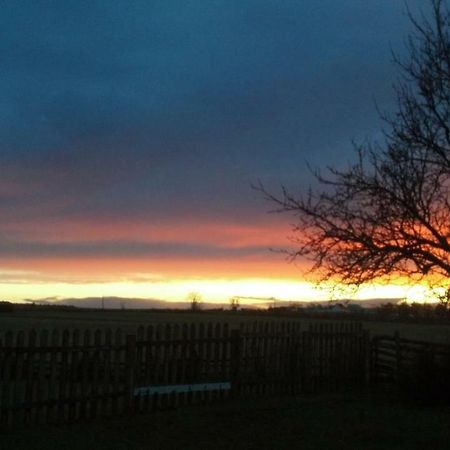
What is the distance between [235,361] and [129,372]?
133 inches

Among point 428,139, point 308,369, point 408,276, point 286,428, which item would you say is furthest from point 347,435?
point 308,369

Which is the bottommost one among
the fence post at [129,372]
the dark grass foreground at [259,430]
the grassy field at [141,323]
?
the dark grass foreground at [259,430]

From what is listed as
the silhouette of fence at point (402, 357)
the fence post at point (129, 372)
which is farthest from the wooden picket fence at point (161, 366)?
the silhouette of fence at point (402, 357)

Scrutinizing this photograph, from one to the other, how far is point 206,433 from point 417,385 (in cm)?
698

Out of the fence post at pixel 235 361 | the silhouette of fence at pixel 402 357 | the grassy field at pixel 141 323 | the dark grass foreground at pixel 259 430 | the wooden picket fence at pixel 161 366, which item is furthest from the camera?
the grassy field at pixel 141 323

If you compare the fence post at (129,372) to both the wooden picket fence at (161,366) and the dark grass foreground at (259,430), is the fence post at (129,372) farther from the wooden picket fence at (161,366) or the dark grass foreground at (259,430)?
the dark grass foreground at (259,430)

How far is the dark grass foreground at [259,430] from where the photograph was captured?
36.3ft

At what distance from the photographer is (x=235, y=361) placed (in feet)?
54.7

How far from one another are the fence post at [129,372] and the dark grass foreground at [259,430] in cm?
45

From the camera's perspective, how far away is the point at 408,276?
13.8m

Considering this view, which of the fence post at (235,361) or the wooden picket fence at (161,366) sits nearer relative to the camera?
the wooden picket fence at (161,366)

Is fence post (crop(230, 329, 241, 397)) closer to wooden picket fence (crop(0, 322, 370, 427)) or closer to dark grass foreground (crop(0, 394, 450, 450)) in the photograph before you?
wooden picket fence (crop(0, 322, 370, 427))

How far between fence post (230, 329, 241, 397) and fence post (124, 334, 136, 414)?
10.3ft

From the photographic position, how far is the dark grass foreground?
36.3ft
